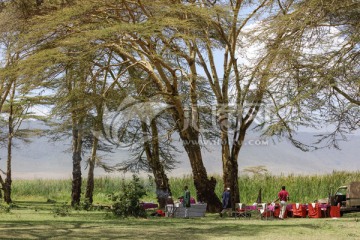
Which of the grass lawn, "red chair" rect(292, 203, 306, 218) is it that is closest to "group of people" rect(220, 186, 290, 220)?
"red chair" rect(292, 203, 306, 218)

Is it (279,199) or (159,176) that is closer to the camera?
(279,199)

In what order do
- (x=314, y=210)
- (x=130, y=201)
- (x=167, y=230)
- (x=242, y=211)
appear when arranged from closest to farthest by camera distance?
(x=167, y=230)
(x=130, y=201)
(x=242, y=211)
(x=314, y=210)

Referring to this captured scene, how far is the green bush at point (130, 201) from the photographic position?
22688 mm

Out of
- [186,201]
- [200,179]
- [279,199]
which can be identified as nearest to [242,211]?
[279,199]

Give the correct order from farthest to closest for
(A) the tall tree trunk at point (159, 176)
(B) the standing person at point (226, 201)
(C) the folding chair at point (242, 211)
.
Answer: (A) the tall tree trunk at point (159, 176)
(B) the standing person at point (226, 201)
(C) the folding chair at point (242, 211)

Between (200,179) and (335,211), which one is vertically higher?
(200,179)

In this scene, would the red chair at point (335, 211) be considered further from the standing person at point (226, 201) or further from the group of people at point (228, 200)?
the standing person at point (226, 201)

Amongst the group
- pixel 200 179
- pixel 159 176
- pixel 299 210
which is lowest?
pixel 299 210

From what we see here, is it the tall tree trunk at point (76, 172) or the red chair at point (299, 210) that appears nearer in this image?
the red chair at point (299, 210)

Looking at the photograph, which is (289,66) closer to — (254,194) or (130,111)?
(130,111)

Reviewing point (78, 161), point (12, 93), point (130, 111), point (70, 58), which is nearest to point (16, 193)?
point (12, 93)

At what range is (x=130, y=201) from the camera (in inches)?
891

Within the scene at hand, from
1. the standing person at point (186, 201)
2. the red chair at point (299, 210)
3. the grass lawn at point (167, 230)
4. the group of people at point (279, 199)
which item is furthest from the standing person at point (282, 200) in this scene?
the grass lawn at point (167, 230)

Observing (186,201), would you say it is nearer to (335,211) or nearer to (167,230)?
(335,211)
